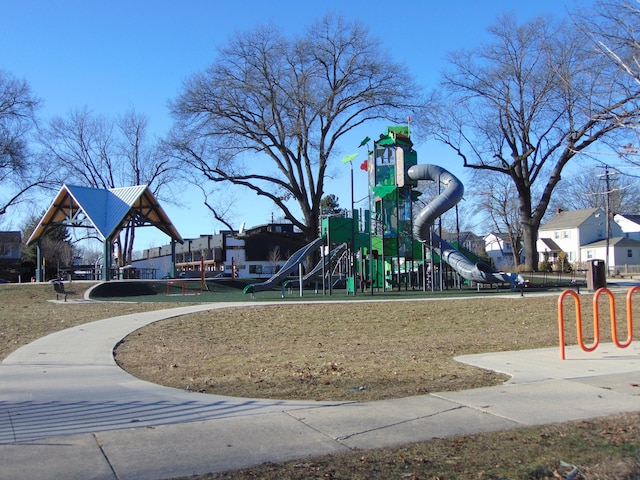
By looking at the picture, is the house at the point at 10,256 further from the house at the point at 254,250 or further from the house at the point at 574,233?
the house at the point at 574,233

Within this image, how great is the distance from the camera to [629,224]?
80.1 m

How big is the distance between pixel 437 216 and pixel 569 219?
52312mm

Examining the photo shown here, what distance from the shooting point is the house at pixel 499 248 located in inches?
3604

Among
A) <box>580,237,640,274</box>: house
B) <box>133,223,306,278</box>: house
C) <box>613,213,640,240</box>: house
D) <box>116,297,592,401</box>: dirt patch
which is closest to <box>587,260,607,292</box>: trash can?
<box>116,297,592,401</box>: dirt patch

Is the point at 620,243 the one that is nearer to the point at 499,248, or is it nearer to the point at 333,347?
the point at 499,248

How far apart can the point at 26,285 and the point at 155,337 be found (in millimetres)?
23119

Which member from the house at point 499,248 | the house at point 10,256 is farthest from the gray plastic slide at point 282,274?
the house at point 499,248

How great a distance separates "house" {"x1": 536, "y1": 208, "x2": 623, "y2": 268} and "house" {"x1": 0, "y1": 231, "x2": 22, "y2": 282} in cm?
6059

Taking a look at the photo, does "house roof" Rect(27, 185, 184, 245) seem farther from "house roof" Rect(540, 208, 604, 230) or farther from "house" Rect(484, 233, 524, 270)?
"house" Rect(484, 233, 524, 270)

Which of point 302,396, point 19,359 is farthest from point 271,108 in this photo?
point 302,396

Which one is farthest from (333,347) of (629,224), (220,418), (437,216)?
(629,224)

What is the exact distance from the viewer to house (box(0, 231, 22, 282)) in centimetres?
6619

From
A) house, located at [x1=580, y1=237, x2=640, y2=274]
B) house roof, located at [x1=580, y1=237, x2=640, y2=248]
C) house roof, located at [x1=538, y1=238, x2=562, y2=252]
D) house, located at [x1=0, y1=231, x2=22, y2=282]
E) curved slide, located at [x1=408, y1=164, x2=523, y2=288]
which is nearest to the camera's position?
curved slide, located at [x1=408, y1=164, x2=523, y2=288]

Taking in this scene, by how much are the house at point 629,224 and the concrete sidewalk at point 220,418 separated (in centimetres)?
7823
